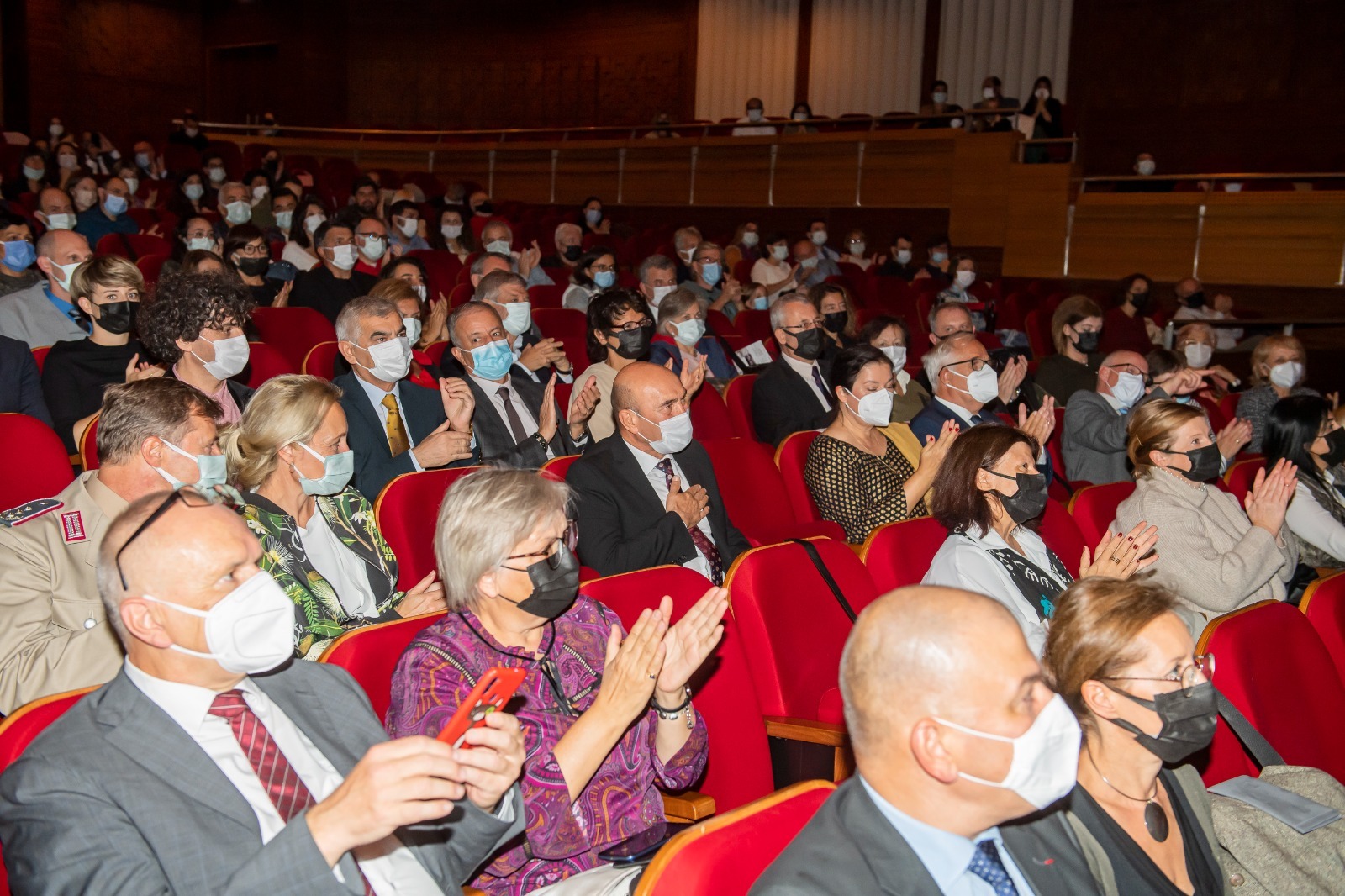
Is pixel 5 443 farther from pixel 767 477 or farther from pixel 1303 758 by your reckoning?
pixel 1303 758

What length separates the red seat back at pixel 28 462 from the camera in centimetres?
290

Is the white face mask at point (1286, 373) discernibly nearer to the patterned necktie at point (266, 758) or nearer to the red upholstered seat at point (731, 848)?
the red upholstered seat at point (731, 848)

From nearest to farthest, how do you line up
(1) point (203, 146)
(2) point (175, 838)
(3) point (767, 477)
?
1. (2) point (175, 838)
2. (3) point (767, 477)
3. (1) point (203, 146)

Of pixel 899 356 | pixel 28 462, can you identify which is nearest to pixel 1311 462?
pixel 899 356

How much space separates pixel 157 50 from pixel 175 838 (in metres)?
17.5

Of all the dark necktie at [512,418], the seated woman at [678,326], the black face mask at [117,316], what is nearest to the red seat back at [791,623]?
the dark necktie at [512,418]

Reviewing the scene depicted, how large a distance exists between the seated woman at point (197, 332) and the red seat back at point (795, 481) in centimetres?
175

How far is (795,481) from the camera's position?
12.7 ft

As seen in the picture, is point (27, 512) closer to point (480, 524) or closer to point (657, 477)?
point (480, 524)

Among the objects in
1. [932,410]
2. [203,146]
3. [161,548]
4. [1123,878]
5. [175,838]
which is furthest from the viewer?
[203,146]

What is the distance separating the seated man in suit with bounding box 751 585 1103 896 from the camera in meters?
1.36

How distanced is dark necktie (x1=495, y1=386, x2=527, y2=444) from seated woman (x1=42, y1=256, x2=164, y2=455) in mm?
1166

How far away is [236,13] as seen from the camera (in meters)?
16.6

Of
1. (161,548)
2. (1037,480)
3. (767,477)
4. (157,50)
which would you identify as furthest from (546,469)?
(157,50)
